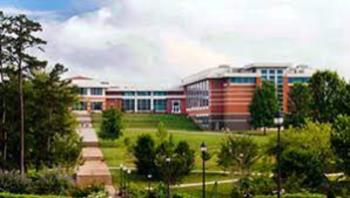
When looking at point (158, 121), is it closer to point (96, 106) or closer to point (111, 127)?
point (96, 106)

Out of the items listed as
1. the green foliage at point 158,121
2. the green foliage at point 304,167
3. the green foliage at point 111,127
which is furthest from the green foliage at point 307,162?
the green foliage at point 158,121

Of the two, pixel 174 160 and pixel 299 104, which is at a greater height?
pixel 299 104

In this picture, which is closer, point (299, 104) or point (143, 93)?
point (299, 104)

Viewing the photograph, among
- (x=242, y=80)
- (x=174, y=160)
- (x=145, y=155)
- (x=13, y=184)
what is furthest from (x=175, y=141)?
(x=242, y=80)

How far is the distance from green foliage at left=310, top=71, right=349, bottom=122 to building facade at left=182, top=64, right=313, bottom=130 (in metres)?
31.5

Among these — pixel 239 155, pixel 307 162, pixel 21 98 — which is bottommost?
pixel 307 162

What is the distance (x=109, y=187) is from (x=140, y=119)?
6425cm

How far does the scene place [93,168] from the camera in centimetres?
6128

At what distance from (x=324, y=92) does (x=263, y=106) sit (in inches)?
793

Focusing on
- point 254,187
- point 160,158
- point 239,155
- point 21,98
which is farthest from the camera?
point 160,158

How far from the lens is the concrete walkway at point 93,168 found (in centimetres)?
5322

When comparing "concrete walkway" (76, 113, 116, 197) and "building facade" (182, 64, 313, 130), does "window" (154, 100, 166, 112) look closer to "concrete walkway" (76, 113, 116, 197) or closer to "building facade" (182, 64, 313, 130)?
"building facade" (182, 64, 313, 130)

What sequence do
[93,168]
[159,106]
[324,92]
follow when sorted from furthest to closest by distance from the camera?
[159,106]
[324,92]
[93,168]

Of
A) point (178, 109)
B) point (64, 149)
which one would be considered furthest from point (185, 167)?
point (178, 109)
